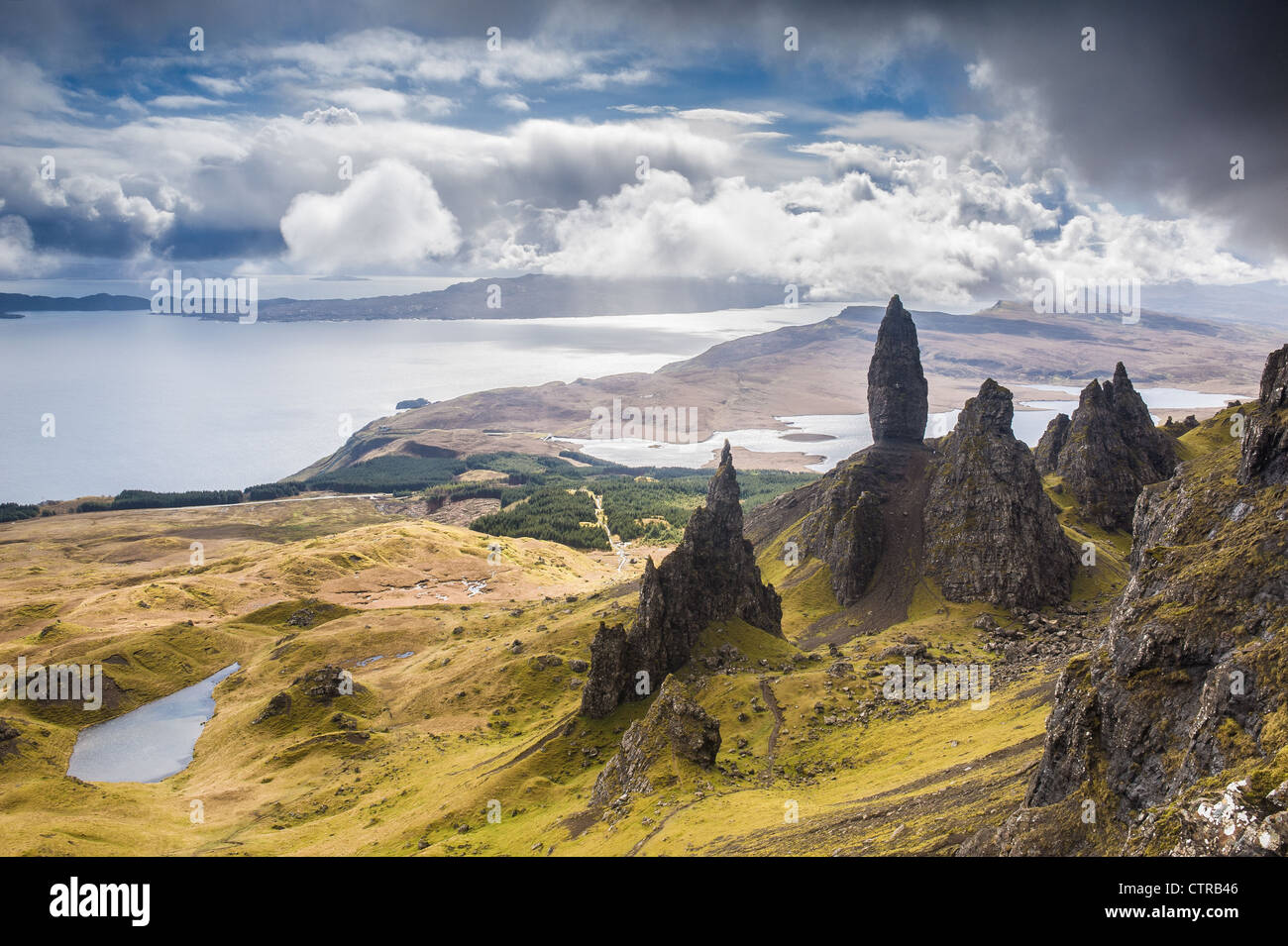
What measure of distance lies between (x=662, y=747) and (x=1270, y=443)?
6714 centimetres

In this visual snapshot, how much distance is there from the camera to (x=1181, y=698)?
46.9 metres

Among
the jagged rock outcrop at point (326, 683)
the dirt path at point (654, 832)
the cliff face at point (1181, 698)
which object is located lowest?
the jagged rock outcrop at point (326, 683)

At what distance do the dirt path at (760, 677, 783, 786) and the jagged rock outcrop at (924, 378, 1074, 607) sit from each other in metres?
66.8

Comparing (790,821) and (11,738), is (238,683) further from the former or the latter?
(790,821)

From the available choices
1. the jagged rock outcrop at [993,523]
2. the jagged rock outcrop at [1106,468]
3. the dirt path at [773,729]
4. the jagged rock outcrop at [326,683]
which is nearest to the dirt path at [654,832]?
the dirt path at [773,729]

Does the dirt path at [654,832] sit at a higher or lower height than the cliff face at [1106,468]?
lower

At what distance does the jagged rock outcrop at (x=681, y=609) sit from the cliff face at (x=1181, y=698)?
71825mm

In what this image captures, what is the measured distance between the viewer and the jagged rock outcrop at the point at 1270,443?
63375 millimetres

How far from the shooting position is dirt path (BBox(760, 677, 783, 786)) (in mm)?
94175

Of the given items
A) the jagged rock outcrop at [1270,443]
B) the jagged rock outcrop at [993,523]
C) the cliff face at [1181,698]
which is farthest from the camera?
the jagged rock outcrop at [993,523]

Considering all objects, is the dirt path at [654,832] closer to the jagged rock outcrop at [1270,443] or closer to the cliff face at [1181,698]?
the cliff face at [1181,698]

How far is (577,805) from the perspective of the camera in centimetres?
9206

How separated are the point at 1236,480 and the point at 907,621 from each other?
95.5 metres

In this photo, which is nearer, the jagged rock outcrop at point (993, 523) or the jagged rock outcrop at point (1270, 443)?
the jagged rock outcrop at point (1270, 443)
